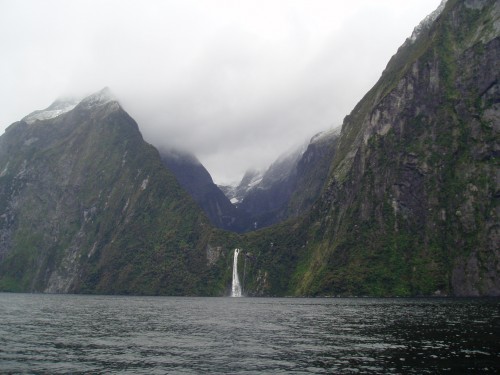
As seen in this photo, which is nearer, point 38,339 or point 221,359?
point 221,359

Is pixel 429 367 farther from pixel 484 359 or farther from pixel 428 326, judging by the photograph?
pixel 428 326

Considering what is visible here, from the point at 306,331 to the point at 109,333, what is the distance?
106 feet

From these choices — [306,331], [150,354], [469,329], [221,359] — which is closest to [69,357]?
[150,354]

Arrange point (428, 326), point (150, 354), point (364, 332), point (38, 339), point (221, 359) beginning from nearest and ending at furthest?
point (221, 359)
point (150, 354)
point (38, 339)
point (364, 332)
point (428, 326)

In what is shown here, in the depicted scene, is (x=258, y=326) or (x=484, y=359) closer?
(x=484, y=359)

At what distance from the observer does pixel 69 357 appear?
53.2 m

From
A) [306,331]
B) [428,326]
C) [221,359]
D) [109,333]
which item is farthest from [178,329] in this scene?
[428,326]

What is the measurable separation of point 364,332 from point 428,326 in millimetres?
13471

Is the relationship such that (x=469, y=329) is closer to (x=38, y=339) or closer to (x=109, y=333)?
(x=109, y=333)

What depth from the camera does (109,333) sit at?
77938 millimetres

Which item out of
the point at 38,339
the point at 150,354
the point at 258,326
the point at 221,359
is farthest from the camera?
the point at 258,326

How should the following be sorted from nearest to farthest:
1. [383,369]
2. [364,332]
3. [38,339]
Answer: [383,369]
[38,339]
[364,332]

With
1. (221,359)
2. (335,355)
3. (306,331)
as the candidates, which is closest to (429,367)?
(335,355)

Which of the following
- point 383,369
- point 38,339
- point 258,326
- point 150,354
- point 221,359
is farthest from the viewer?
point 258,326
